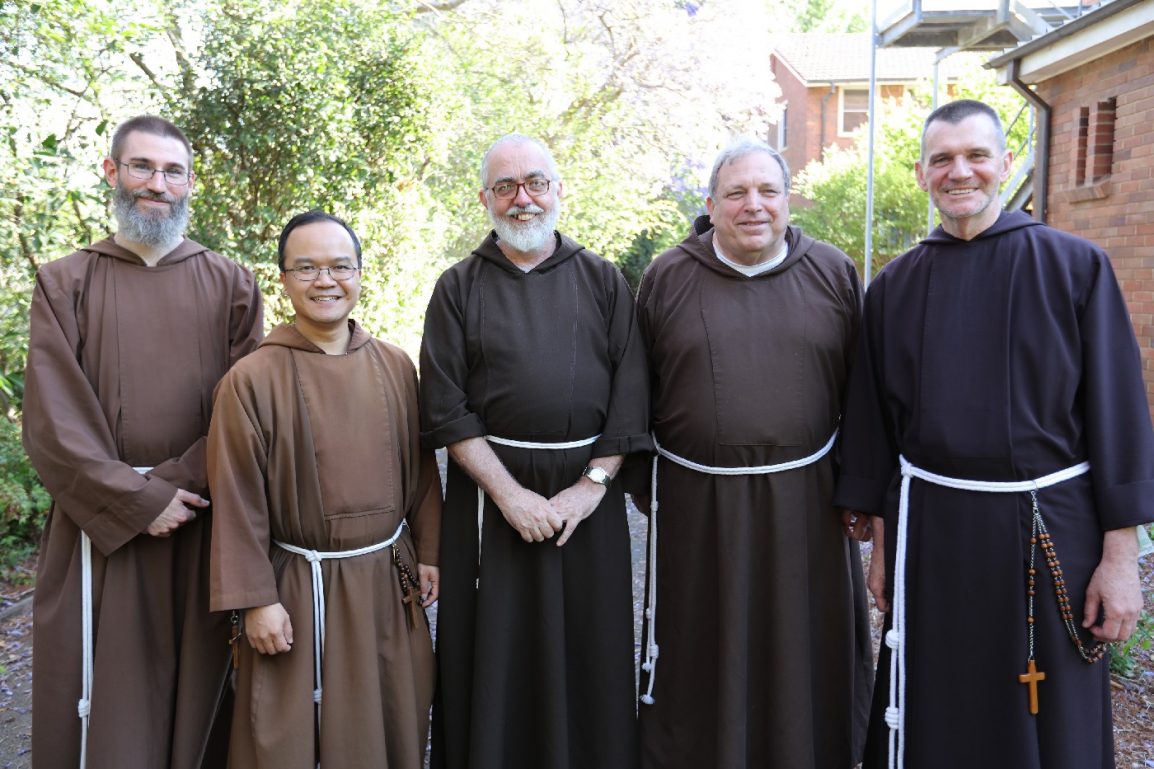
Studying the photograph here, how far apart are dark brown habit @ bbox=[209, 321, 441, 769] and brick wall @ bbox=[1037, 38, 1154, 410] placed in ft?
22.4

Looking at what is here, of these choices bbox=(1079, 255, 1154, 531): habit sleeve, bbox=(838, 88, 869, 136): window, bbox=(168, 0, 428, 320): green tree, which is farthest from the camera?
bbox=(838, 88, 869, 136): window

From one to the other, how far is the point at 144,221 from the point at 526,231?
1264 mm

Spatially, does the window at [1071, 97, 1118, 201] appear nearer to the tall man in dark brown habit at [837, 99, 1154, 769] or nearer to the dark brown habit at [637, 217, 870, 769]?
the dark brown habit at [637, 217, 870, 769]

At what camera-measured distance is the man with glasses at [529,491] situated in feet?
10.6

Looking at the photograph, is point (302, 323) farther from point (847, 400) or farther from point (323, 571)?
point (847, 400)

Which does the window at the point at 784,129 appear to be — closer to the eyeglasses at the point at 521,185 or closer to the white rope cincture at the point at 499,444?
the eyeglasses at the point at 521,185

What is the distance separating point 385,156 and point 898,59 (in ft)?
79.9

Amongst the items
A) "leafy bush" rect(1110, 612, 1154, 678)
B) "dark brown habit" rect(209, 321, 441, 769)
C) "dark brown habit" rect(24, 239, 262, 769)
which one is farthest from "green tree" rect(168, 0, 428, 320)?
"leafy bush" rect(1110, 612, 1154, 678)

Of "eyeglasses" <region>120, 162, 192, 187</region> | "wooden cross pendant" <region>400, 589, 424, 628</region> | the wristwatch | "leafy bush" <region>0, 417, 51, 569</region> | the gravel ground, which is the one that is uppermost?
"eyeglasses" <region>120, 162, 192, 187</region>

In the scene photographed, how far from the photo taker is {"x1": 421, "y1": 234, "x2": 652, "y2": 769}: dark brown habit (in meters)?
3.24

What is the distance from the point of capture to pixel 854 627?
351 centimetres

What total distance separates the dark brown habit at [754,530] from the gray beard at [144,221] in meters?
1.72

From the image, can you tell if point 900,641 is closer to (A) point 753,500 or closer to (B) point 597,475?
(A) point 753,500

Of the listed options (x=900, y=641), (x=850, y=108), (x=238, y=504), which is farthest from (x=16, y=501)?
(x=850, y=108)
